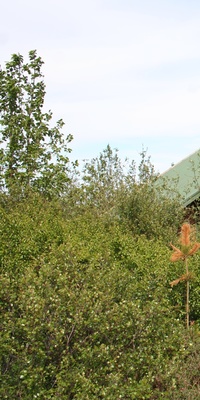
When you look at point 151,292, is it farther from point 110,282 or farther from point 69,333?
point 69,333

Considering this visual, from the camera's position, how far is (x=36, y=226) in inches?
424

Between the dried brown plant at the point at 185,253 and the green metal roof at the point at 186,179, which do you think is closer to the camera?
the dried brown plant at the point at 185,253

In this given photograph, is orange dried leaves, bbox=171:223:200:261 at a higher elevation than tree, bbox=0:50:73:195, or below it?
below

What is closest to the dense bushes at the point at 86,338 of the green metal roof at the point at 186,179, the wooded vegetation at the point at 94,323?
the wooded vegetation at the point at 94,323

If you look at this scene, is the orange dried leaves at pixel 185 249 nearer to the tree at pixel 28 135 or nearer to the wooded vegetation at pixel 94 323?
the wooded vegetation at pixel 94 323

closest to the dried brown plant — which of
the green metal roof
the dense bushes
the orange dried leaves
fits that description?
the orange dried leaves

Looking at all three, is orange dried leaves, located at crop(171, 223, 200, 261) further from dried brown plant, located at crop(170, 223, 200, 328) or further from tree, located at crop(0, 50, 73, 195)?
tree, located at crop(0, 50, 73, 195)

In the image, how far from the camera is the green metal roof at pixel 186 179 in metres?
15.8

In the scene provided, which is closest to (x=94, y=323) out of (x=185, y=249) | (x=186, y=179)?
(x=185, y=249)

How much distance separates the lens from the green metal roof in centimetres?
1582

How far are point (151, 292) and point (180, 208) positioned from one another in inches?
311

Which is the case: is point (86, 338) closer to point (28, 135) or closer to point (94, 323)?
point (94, 323)

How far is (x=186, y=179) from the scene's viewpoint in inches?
680

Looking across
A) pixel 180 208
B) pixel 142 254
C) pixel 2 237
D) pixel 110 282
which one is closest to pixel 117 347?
pixel 110 282
